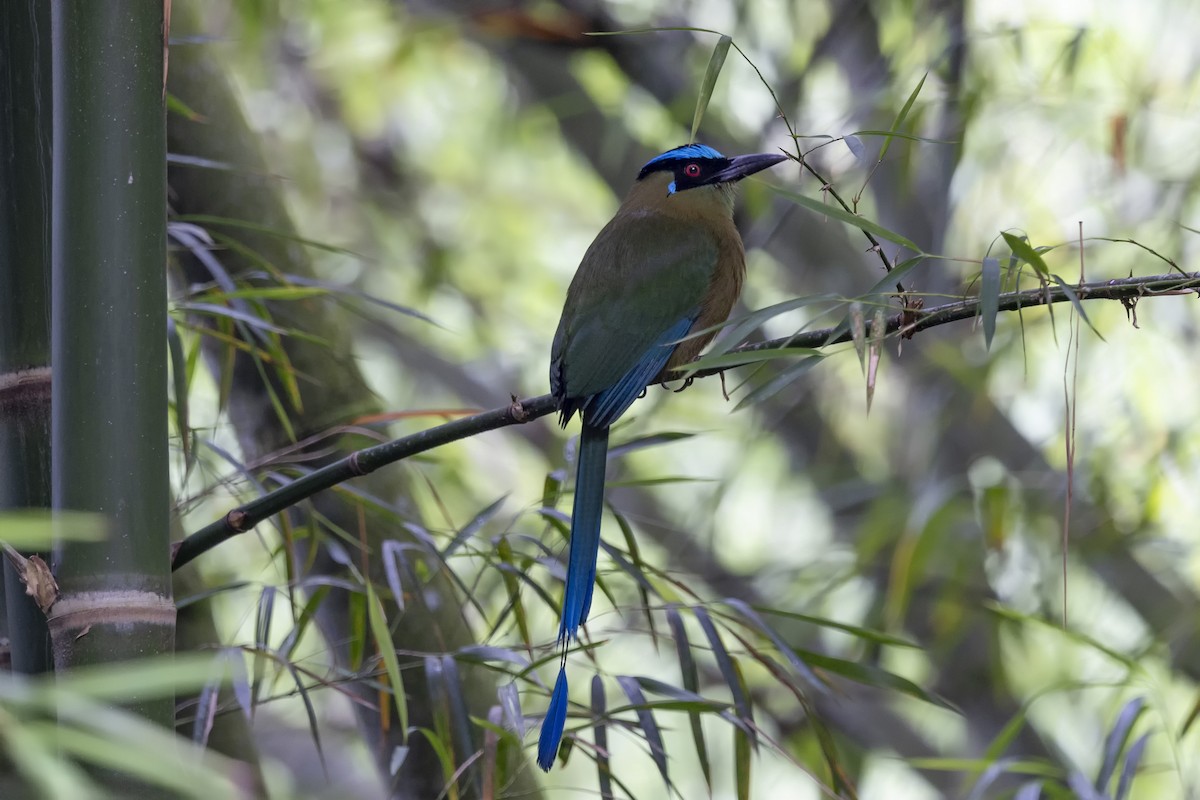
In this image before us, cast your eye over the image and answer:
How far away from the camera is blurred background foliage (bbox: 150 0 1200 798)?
3.58 meters

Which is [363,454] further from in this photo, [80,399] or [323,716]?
[323,716]

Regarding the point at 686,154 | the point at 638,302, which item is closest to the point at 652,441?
the point at 638,302

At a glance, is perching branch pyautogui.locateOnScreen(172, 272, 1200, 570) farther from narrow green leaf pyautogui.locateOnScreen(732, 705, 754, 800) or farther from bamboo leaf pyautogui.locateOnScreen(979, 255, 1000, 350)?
narrow green leaf pyautogui.locateOnScreen(732, 705, 754, 800)

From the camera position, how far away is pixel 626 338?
8.63 feet

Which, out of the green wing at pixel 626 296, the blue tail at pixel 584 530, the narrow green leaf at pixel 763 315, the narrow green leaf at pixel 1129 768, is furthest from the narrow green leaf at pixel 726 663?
the narrow green leaf at pixel 1129 768

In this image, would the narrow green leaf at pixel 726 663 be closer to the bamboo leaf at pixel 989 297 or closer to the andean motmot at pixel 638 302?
the andean motmot at pixel 638 302

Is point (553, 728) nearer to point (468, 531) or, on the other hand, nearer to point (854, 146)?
point (468, 531)

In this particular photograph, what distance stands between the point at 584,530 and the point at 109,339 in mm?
948

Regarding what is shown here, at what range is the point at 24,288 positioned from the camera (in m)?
1.58

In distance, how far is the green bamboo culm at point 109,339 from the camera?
1.39 m

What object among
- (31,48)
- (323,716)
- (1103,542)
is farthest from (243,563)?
(31,48)

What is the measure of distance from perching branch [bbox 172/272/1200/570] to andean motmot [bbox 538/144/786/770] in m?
0.53

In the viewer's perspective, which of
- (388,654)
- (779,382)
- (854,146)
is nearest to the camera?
(779,382)

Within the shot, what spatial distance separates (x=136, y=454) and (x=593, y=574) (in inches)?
33.1
